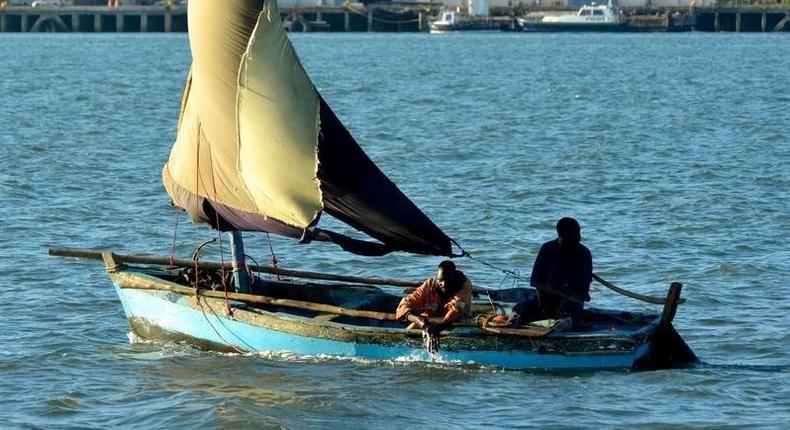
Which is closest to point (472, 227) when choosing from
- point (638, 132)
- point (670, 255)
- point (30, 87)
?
point (670, 255)

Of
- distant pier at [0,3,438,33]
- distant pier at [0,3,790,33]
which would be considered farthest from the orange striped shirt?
distant pier at [0,3,438,33]

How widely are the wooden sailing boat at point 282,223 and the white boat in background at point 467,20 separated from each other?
13323cm

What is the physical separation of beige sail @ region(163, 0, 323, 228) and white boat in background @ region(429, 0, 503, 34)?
133343 mm

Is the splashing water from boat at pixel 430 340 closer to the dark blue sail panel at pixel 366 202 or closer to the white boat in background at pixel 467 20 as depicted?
the dark blue sail panel at pixel 366 202

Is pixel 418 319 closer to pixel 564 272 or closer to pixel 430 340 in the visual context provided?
pixel 430 340

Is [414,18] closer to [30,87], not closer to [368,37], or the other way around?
[368,37]

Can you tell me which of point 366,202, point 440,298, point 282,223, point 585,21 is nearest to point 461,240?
point 366,202

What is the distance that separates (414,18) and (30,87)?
281ft

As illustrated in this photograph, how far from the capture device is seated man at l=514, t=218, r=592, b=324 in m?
20.2

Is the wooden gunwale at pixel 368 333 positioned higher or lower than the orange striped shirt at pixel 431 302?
lower

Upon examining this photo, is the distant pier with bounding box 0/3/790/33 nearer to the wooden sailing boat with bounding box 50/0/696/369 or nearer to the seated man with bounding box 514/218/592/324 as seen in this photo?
the wooden sailing boat with bounding box 50/0/696/369

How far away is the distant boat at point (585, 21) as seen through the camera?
15088 cm

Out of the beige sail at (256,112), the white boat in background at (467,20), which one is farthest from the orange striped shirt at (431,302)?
the white boat in background at (467,20)

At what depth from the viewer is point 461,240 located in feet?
103
